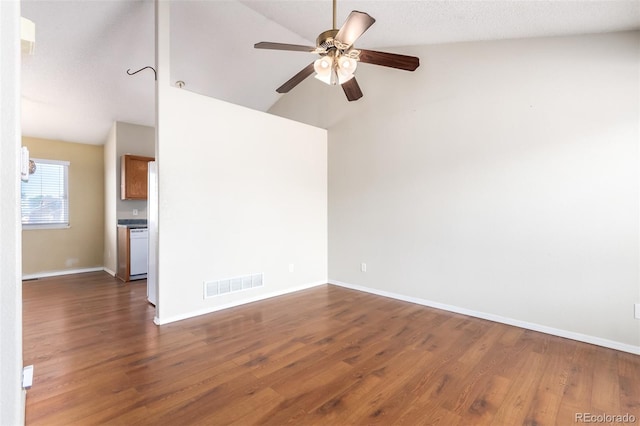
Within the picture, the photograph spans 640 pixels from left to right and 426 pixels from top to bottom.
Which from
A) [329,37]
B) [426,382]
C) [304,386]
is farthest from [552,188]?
[304,386]

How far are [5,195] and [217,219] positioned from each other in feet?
9.33

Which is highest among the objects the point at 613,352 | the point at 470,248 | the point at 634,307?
the point at 470,248

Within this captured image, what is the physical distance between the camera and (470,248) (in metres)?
3.53

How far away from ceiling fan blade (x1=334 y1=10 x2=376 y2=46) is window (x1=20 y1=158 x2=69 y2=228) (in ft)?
19.6

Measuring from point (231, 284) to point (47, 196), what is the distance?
4318mm

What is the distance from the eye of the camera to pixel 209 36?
12.4 feet

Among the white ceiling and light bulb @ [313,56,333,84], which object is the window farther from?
light bulb @ [313,56,333,84]

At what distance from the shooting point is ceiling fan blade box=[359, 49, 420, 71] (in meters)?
2.32

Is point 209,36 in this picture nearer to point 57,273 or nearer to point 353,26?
point 353,26

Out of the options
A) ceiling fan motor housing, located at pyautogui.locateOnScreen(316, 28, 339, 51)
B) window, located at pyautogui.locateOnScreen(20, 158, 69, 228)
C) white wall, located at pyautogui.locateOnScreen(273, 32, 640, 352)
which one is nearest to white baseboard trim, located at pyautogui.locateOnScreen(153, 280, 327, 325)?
white wall, located at pyautogui.locateOnScreen(273, 32, 640, 352)

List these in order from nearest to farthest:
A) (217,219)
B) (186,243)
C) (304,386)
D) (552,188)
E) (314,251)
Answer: (304,386) → (552,188) → (186,243) → (217,219) → (314,251)

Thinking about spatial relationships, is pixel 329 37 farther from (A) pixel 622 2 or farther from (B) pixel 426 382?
(B) pixel 426 382

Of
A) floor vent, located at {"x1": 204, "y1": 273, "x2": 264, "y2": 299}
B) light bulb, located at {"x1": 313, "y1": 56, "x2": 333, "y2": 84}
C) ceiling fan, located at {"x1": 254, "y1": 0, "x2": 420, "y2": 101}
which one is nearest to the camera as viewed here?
ceiling fan, located at {"x1": 254, "y1": 0, "x2": 420, "y2": 101}

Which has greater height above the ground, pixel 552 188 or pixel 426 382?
pixel 552 188
